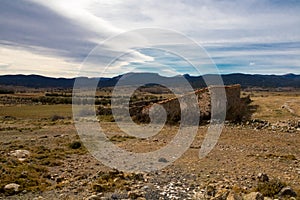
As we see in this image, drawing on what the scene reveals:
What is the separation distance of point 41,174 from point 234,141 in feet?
29.2

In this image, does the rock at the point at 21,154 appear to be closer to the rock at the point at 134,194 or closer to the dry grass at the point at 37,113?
the rock at the point at 134,194

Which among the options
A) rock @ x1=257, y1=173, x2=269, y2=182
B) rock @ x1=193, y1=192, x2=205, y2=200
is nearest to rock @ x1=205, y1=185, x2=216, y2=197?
rock @ x1=193, y1=192, x2=205, y2=200

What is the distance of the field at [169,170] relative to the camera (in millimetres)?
8805

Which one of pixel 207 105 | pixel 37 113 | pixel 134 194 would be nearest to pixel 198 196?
pixel 134 194

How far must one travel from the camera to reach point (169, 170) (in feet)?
36.7

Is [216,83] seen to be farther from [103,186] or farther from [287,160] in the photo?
[103,186]

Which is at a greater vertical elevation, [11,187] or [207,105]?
[207,105]

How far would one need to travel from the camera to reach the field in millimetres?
8805

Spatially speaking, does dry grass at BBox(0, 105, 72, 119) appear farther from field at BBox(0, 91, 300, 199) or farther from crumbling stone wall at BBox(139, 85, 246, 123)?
field at BBox(0, 91, 300, 199)

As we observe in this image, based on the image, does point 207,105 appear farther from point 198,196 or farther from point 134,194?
point 134,194

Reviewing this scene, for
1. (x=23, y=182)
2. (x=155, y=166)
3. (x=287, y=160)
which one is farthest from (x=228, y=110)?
(x=23, y=182)

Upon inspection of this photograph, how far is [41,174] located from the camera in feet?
36.6

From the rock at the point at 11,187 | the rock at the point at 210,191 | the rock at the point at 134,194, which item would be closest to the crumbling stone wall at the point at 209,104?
the rock at the point at 210,191

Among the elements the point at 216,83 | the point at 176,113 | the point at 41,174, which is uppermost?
the point at 216,83
